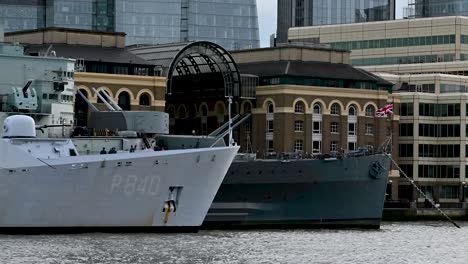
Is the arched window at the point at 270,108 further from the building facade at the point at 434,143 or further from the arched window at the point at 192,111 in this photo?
the building facade at the point at 434,143

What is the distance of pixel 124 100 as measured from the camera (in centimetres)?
10875

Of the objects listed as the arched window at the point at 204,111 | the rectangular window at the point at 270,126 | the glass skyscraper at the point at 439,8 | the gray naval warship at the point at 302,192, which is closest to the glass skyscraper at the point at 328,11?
the glass skyscraper at the point at 439,8

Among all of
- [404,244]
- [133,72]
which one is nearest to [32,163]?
[404,244]

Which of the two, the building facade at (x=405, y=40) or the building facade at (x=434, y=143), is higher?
the building facade at (x=405, y=40)

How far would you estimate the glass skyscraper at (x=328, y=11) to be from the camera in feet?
553

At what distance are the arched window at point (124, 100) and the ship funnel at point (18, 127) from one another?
3441cm

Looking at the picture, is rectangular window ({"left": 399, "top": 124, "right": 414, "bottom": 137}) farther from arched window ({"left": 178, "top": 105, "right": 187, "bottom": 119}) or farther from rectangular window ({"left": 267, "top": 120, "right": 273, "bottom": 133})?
arched window ({"left": 178, "top": 105, "right": 187, "bottom": 119})

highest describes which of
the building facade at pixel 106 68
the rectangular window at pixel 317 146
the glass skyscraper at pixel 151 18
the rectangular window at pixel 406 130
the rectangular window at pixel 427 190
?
the glass skyscraper at pixel 151 18

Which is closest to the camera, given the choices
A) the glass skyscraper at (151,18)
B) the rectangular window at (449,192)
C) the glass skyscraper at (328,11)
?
the rectangular window at (449,192)

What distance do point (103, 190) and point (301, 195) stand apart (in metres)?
22.5

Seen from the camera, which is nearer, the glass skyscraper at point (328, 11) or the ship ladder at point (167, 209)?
the ship ladder at point (167, 209)

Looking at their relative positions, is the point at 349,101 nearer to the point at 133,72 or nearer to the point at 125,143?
the point at 133,72

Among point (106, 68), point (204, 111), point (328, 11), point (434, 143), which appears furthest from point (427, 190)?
point (328, 11)

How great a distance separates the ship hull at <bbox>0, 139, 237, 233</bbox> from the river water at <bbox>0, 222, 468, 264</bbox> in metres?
0.92
